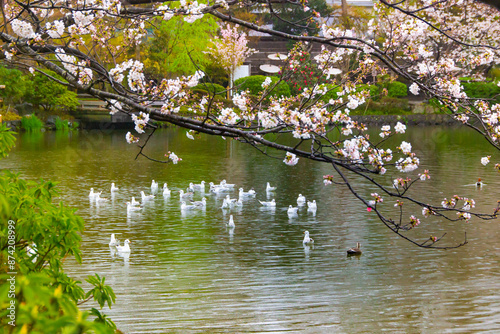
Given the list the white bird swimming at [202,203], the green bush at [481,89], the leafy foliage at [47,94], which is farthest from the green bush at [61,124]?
the green bush at [481,89]

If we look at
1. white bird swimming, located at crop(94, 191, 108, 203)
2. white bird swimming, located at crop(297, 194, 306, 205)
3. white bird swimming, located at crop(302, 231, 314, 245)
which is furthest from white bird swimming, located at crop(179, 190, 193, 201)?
white bird swimming, located at crop(302, 231, 314, 245)

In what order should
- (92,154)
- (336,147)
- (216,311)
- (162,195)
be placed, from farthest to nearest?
(92,154), (162,195), (216,311), (336,147)

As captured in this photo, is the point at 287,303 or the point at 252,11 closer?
the point at 287,303

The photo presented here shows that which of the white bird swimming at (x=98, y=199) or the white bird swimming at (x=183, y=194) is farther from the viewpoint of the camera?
the white bird swimming at (x=183, y=194)

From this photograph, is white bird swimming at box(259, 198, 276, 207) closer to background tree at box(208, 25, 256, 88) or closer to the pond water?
the pond water

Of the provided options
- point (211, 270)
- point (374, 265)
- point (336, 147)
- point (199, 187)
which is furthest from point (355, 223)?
point (336, 147)

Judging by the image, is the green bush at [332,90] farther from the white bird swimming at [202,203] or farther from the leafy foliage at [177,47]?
the leafy foliage at [177,47]

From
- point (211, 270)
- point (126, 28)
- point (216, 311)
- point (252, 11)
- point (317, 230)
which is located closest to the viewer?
point (126, 28)

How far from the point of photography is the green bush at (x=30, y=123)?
1276 inches

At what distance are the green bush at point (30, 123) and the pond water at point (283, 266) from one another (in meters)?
16.1

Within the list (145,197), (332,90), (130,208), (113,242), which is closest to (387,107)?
(332,90)

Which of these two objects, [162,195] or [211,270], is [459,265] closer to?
[211,270]

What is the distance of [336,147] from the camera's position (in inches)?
181

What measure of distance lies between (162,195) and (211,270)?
6.61 m
